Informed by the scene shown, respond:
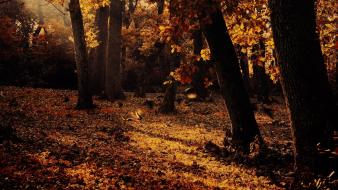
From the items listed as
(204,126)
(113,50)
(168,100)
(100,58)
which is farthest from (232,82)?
(100,58)

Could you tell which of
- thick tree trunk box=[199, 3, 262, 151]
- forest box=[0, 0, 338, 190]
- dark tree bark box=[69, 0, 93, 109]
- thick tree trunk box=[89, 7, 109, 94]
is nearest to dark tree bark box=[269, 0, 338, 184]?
forest box=[0, 0, 338, 190]

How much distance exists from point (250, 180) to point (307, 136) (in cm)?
223

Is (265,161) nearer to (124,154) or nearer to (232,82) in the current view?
(232,82)

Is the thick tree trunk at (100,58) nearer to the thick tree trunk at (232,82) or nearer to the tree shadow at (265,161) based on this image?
the tree shadow at (265,161)

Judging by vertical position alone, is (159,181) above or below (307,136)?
below

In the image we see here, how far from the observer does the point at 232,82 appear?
10.3 m

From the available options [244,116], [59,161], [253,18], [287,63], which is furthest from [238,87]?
[59,161]

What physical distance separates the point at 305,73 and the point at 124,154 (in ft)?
17.6

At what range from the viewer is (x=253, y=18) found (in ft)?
30.5

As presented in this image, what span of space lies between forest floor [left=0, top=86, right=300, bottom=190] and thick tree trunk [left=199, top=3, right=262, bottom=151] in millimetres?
689

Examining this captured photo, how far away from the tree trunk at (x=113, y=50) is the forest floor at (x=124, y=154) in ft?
18.4

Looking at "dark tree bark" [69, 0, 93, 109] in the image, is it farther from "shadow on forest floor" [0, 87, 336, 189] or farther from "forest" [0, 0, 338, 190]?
"shadow on forest floor" [0, 87, 336, 189]

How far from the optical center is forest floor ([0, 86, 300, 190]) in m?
7.40

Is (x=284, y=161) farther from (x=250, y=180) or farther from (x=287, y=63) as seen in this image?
(x=287, y=63)
